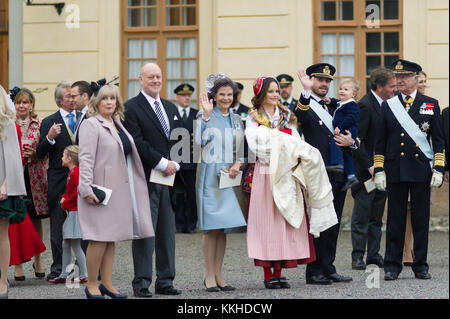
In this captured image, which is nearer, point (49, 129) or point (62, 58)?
point (49, 129)

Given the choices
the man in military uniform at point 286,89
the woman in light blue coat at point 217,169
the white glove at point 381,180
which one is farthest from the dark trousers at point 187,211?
the woman in light blue coat at point 217,169

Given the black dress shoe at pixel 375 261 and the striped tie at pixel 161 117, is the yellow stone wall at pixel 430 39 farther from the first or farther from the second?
the striped tie at pixel 161 117

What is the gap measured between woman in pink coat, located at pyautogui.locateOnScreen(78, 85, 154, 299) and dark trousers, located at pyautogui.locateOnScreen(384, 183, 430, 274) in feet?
8.10

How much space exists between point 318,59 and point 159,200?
6.56 metres

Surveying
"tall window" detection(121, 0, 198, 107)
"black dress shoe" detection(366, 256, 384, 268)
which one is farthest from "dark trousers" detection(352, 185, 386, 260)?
"tall window" detection(121, 0, 198, 107)

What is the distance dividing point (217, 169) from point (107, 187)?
46.4 inches

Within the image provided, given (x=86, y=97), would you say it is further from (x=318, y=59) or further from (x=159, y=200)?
(x=318, y=59)

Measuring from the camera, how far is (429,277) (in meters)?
8.88

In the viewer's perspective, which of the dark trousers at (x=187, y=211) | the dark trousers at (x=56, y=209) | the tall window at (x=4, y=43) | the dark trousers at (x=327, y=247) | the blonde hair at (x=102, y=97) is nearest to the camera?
the blonde hair at (x=102, y=97)

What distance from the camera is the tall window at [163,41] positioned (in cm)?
1463

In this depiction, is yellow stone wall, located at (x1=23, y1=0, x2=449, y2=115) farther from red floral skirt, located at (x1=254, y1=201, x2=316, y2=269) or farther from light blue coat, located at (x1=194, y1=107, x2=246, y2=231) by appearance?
red floral skirt, located at (x1=254, y1=201, x2=316, y2=269)
